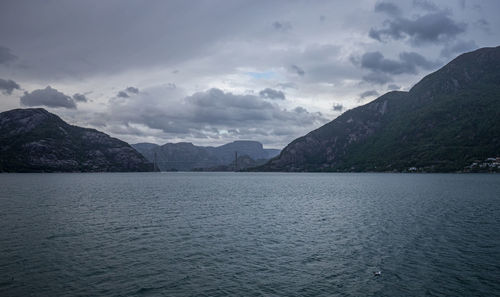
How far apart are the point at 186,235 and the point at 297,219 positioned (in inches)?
1023

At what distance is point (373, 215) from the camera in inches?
2773

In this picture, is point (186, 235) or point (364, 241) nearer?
point (364, 241)

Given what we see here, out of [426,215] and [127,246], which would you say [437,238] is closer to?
[426,215]

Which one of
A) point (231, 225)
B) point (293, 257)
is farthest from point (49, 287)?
point (231, 225)

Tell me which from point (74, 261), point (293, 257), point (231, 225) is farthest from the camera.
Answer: point (231, 225)

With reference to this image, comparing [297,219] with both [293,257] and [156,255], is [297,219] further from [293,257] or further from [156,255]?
[156,255]

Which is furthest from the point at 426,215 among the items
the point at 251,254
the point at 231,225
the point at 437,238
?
the point at 251,254

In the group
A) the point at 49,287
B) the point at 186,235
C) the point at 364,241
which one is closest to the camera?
the point at 49,287

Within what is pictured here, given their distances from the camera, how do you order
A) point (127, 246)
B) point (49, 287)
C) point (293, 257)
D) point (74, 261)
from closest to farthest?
1. point (49, 287)
2. point (74, 261)
3. point (293, 257)
4. point (127, 246)

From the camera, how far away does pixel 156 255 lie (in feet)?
127

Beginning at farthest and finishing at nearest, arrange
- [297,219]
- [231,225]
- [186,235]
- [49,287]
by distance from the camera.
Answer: [297,219] → [231,225] → [186,235] → [49,287]

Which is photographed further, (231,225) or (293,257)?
(231,225)

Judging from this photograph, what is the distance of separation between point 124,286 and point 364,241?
33996 mm

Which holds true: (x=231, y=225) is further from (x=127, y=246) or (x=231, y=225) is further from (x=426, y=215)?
(x=426, y=215)
